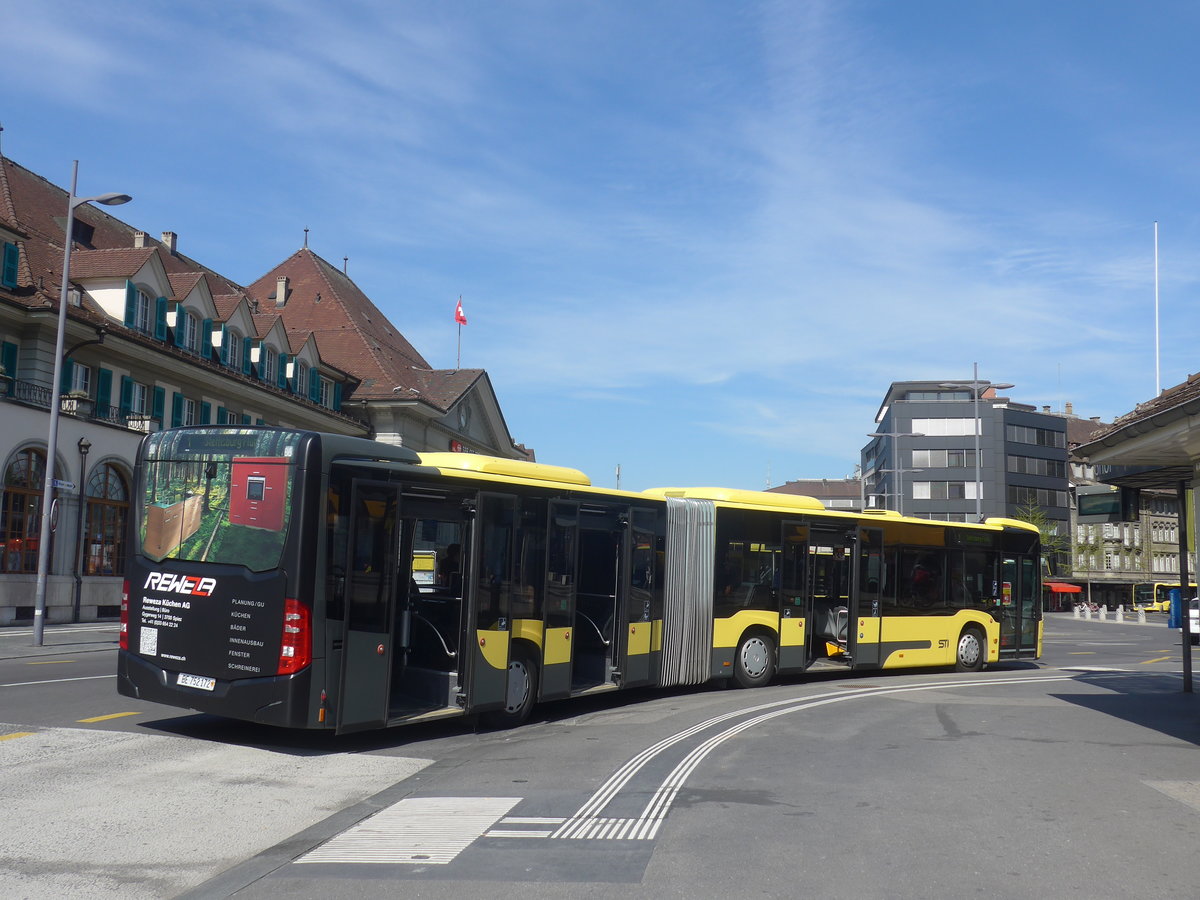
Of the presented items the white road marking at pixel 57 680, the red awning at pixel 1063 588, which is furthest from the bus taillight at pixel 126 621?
the red awning at pixel 1063 588

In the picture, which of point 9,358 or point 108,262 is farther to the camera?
point 108,262

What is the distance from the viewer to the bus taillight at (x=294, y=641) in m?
10.1

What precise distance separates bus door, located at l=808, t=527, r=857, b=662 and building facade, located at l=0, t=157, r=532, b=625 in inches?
660

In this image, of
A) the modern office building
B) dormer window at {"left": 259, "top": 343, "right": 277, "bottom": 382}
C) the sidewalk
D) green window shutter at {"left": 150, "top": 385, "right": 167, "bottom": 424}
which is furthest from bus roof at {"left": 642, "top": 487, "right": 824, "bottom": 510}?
the modern office building

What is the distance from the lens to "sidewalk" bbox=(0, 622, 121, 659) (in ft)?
71.2

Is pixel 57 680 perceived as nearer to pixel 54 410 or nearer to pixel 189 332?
pixel 54 410

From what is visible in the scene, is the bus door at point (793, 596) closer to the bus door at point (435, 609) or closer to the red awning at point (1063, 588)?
the bus door at point (435, 609)

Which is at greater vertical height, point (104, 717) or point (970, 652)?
point (970, 652)

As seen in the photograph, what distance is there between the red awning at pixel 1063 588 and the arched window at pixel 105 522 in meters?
80.7

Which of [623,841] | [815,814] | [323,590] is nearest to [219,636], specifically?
[323,590]

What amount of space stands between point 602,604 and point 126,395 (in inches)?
1090

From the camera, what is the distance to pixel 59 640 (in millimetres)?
24938

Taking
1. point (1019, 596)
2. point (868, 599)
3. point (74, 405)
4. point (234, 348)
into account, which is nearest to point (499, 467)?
point (868, 599)

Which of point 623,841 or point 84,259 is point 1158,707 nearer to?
point 623,841
